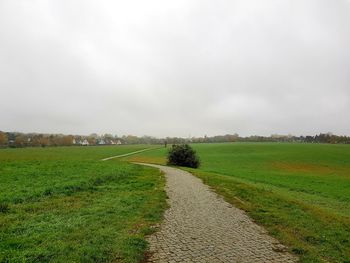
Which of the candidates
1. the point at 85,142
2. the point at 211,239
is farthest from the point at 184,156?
the point at 85,142

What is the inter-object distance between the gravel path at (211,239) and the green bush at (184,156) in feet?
121

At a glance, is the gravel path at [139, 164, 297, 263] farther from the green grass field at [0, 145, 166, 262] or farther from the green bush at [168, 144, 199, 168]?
the green bush at [168, 144, 199, 168]

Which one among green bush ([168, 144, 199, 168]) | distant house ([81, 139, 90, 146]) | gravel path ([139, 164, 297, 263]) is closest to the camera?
gravel path ([139, 164, 297, 263])

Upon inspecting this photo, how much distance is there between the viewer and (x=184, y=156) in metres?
51.2

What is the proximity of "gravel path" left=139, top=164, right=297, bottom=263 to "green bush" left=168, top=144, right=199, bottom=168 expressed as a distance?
3682 centimetres

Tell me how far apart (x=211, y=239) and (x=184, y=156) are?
138 feet

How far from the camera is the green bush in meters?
51.1

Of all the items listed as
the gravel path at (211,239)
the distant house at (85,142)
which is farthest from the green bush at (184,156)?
the distant house at (85,142)

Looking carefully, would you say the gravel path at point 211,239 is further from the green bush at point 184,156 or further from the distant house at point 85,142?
the distant house at point 85,142

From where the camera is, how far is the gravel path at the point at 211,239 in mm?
7741

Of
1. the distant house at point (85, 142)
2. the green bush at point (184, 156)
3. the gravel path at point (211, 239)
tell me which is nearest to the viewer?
the gravel path at point (211, 239)

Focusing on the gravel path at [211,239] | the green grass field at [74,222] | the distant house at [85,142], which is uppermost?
the distant house at [85,142]

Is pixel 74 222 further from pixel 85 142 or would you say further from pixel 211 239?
pixel 85 142

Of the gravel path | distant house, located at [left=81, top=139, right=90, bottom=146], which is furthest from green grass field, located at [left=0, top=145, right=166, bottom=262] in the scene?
distant house, located at [left=81, top=139, right=90, bottom=146]
